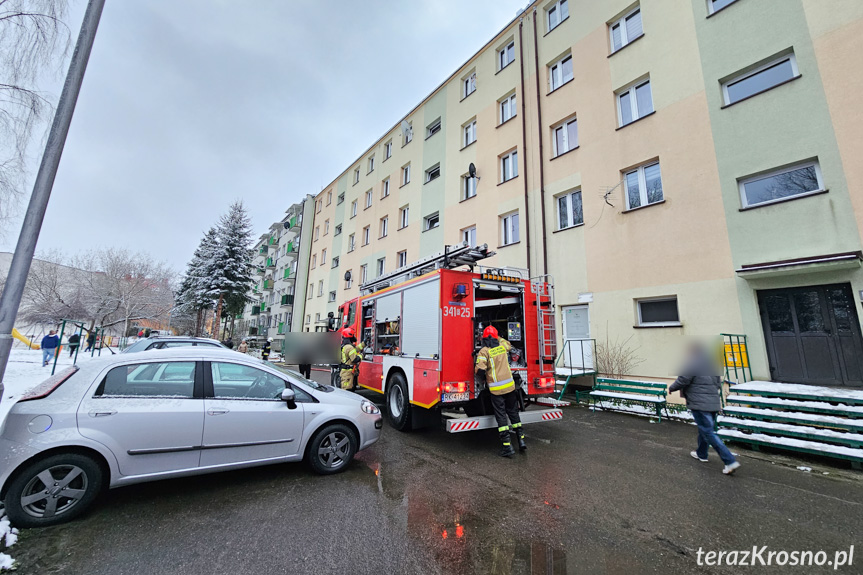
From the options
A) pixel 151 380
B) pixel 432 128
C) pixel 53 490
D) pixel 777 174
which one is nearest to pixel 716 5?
pixel 777 174

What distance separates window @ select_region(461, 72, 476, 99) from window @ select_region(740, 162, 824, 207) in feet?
38.2

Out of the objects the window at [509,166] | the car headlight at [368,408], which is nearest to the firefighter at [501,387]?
the car headlight at [368,408]

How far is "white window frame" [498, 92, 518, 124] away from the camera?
1360 cm

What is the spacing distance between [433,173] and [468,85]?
166 inches

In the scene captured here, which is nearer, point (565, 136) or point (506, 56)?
point (565, 136)

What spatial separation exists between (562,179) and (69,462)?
477 inches

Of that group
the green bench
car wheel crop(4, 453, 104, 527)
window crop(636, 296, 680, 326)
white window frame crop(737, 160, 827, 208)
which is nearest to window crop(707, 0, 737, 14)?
white window frame crop(737, 160, 827, 208)

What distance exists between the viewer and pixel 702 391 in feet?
15.8

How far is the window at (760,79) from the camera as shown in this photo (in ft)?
24.9

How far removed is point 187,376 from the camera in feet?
12.4

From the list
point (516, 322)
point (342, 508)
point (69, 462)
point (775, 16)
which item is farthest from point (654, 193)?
point (69, 462)

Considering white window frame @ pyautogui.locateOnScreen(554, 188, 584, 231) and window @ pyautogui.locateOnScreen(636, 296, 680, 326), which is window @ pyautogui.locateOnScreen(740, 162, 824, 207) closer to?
window @ pyautogui.locateOnScreen(636, 296, 680, 326)

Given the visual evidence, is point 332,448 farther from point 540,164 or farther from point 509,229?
point 540,164

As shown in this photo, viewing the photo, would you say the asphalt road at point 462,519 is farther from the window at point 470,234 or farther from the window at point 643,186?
the window at point 470,234
